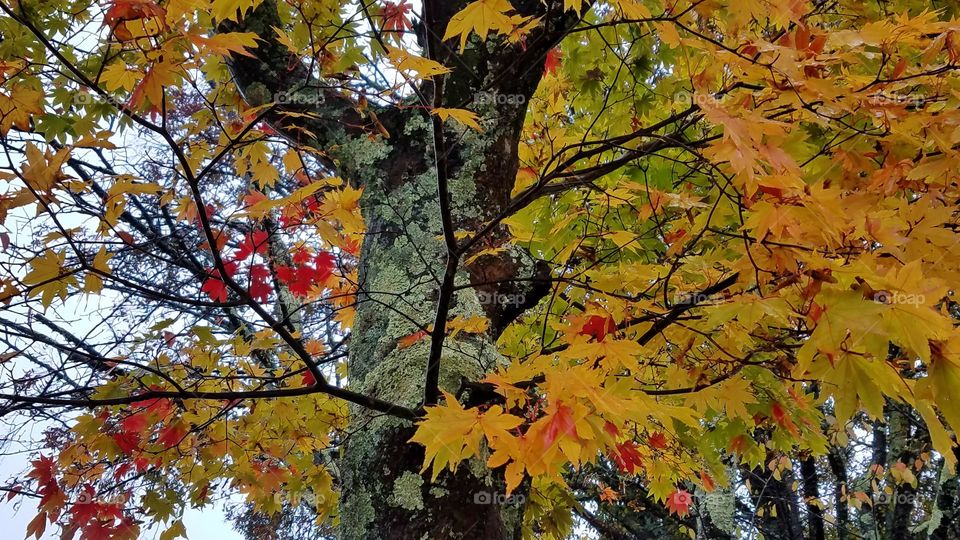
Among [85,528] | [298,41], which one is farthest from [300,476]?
[298,41]

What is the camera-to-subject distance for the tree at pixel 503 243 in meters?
1.16

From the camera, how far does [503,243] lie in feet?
6.68

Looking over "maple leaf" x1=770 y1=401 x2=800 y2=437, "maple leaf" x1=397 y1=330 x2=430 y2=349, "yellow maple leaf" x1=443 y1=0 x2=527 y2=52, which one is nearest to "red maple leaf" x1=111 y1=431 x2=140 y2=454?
"maple leaf" x1=397 y1=330 x2=430 y2=349

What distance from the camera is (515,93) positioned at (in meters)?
2.16

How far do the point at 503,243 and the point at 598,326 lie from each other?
1.78 ft

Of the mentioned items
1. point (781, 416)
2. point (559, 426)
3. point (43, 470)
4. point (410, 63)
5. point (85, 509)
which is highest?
point (410, 63)

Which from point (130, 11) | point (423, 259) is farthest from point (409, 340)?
point (130, 11)

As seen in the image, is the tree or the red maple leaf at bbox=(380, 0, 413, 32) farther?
the red maple leaf at bbox=(380, 0, 413, 32)

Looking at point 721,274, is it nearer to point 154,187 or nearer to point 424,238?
point 424,238

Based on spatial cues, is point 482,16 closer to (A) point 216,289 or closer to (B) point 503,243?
(B) point 503,243

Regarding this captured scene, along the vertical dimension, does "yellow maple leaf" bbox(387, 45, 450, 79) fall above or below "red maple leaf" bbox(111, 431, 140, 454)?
above

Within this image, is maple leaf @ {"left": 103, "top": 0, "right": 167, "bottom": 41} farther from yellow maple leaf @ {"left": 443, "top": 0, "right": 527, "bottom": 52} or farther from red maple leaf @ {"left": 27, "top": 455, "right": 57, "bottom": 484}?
red maple leaf @ {"left": 27, "top": 455, "right": 57, "bottom": 484}

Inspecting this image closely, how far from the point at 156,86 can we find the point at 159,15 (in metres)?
0.18

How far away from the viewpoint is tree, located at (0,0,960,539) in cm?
116
